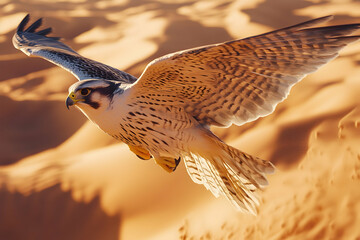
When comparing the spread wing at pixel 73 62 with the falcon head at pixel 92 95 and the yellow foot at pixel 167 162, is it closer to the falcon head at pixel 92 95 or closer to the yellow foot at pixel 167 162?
the falcon head at pixel 92 95

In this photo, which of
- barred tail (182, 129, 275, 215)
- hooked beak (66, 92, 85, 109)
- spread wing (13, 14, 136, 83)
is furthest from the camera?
spread wing (13, 14, 136, 83)

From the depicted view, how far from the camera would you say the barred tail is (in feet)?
9.02

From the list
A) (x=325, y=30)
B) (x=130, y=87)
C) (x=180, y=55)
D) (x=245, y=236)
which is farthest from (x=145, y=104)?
(x=245, y=236)

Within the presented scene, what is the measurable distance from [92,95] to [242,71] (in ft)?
2.81

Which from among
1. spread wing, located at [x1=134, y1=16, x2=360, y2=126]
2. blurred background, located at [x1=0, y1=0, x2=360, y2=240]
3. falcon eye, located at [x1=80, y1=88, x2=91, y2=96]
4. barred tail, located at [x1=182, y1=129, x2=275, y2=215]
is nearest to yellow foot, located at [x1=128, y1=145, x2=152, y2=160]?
barred tail, located at [x1=182, y1=129, x2=275, y2=215]

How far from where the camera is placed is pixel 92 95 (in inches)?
102

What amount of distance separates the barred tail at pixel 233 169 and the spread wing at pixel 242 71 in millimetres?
173

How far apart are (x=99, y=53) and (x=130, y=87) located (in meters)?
6.52

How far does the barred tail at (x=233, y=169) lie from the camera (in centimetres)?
275

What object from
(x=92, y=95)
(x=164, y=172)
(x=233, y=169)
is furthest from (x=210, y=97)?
(x=164, y=172)

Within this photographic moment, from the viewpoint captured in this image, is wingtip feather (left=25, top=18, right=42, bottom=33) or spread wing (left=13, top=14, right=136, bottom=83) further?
wingtip feather (left=25, top=18, right=42, bottom=33)

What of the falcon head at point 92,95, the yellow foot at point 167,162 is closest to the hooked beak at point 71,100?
the falcon head at point 92,95

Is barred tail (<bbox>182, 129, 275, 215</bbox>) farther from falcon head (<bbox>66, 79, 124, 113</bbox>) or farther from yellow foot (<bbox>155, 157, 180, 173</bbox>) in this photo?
falcon head (<bbox>66, 79, 124, 113</bbox>)

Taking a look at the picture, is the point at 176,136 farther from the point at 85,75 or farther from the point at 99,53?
the point at 99,53
